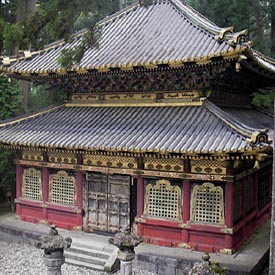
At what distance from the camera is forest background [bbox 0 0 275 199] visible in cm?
916

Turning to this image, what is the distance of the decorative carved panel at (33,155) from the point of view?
13.5 m

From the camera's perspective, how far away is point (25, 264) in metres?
11.0

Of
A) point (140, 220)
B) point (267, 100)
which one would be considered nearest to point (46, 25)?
point (140, 220)

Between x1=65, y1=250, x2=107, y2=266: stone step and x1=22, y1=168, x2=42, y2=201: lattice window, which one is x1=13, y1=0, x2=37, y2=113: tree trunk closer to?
x1=22, y1=168, x2=42, y2=201: lattice window

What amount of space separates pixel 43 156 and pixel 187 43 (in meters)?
6.03

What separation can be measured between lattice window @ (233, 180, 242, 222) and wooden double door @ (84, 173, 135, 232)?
3.14m

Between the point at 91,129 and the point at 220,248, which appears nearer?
the point at 220,248

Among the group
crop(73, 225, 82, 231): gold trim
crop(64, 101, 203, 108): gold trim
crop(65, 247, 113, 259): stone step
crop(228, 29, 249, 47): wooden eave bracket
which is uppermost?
crop(228, 29, 249, 47): wooden eave bracket

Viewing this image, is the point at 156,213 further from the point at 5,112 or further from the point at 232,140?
the point at 5,112

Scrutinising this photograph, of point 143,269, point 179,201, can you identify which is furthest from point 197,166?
point 143,269

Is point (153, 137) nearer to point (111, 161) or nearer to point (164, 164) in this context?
point (164, 164)

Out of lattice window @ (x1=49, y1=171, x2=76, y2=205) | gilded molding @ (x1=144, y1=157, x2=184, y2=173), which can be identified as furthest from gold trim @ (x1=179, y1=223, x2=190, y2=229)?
lattice window @ (x1=49, y1=171, x2=76, y2=205)

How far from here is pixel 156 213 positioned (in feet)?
38.1

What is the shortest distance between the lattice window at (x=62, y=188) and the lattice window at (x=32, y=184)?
1.84 feet
